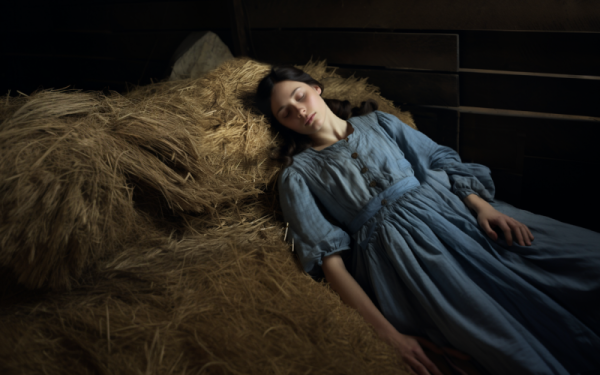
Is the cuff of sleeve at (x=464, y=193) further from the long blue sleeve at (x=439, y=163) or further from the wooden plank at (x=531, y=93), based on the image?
the wooden plank at (x=531, y=93)

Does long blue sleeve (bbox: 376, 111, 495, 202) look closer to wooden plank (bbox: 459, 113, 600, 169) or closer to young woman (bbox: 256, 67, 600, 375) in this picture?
young woman (bbox: 256, 67, 600, 375)

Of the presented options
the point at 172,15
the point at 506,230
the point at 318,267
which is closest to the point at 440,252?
the point at 506,230

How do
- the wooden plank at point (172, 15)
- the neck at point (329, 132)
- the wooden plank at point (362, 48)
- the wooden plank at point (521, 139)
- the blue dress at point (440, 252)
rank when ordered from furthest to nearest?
1. the wooden plank at point (172, 15)
2. the wooden plank at point (362, 48)
3. the wooden plank at point (521, 139)
4. the neck at point (329, 132)
5. the blue dress at point (440, 252)

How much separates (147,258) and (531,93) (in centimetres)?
218

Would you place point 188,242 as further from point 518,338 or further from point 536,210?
point 536,210

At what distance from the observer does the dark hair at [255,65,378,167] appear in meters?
1.80

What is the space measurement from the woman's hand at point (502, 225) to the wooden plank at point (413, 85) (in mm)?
1005

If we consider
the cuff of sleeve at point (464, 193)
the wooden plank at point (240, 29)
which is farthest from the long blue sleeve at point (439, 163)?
the wooden plank at point (240, 29)

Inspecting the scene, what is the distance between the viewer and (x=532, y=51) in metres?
2.02

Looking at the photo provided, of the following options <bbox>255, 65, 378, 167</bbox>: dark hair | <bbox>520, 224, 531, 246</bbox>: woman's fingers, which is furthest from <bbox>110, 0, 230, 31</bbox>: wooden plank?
<bbox>520, 224, 531, 246</bbox>: woman's fingers

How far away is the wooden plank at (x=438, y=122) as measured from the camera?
235 centimetres

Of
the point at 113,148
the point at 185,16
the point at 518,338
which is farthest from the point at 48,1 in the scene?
the point at 518,338

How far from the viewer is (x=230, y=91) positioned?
2.00 metres

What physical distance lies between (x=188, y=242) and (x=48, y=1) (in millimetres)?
3115
